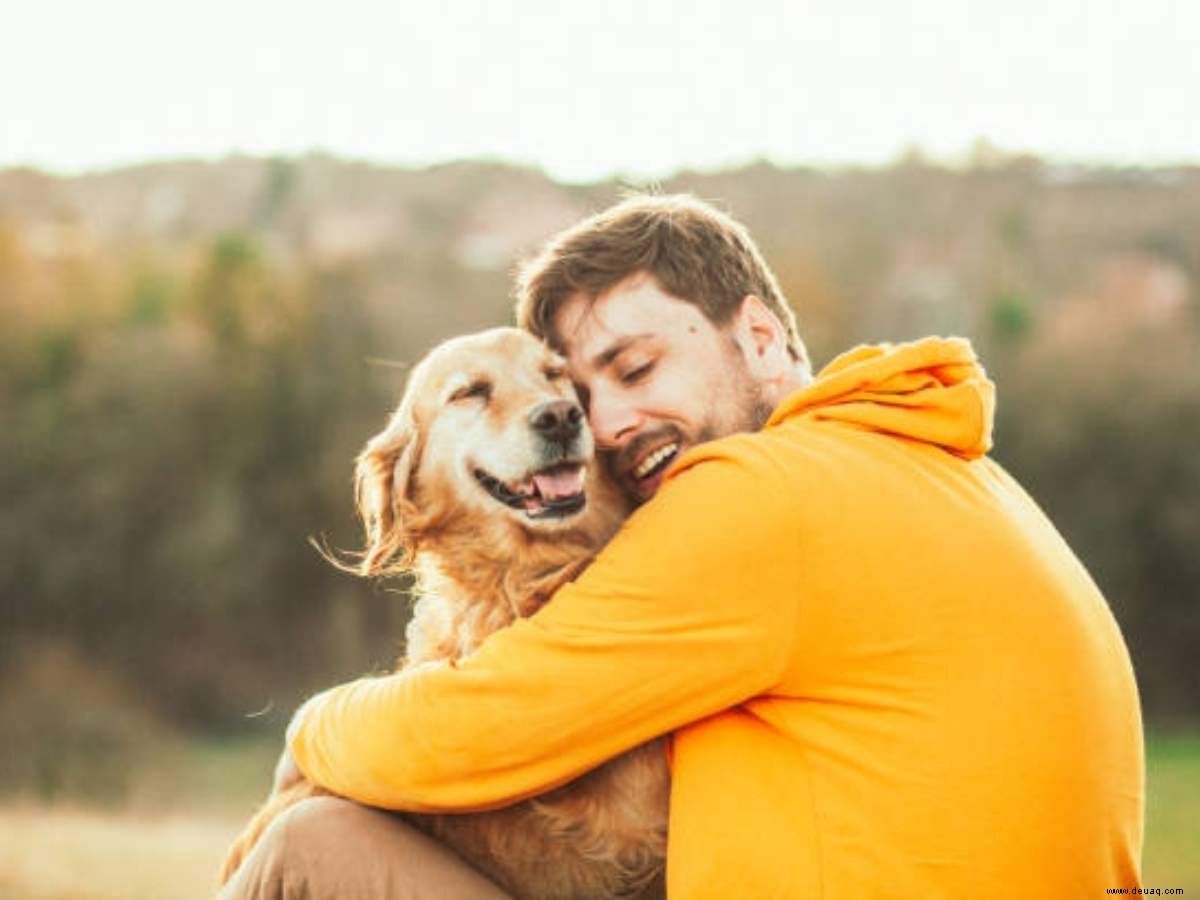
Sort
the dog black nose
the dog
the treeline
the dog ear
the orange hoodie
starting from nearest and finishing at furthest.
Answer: the orange hoodie < the dog < the dog black nose < the dog ear < the treeline

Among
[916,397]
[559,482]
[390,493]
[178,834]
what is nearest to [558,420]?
[559,482]

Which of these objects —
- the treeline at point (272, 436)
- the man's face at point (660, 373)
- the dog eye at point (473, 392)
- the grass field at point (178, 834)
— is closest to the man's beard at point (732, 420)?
the man's face at point (660, 373)

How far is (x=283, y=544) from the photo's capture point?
21.9 m

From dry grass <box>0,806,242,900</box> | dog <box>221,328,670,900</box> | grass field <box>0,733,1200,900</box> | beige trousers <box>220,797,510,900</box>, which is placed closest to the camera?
beige trousers <box>220,797,510,900</box>

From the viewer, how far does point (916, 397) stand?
8.82 ft

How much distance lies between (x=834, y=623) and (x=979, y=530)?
1.00 ft

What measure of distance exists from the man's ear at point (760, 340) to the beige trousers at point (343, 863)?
1.23m

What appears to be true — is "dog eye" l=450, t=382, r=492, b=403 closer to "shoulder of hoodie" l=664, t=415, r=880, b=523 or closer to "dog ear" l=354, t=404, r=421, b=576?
"dog ear" l=354, t=404, r=421, b=576

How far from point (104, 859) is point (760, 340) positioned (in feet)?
24.7

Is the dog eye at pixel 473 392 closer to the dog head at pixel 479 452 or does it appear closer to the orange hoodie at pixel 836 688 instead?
the dog head at pixel 479 452

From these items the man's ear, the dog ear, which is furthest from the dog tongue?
the man's ear

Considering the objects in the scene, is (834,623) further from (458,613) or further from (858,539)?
(458,613)

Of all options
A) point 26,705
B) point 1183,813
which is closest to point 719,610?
point 1183,813

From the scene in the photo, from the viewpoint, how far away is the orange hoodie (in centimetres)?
243
